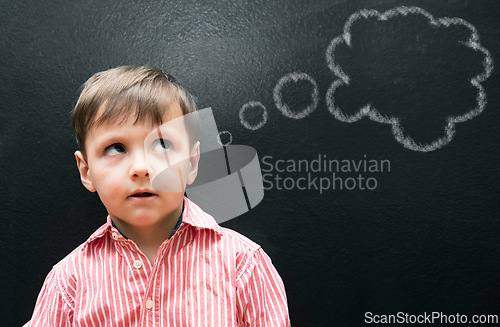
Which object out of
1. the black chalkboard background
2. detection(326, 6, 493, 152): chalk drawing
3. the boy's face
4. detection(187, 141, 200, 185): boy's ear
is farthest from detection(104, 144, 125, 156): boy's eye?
detection(326, 6, 493, 152): chalk drawing

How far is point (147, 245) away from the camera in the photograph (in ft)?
3.05

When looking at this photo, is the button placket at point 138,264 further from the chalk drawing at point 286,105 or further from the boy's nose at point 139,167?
the chalk drawing at point 286,105

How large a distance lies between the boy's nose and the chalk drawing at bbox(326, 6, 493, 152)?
49 cm

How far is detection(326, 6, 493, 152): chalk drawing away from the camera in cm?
109

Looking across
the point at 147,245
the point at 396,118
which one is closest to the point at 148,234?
the point at 147,245

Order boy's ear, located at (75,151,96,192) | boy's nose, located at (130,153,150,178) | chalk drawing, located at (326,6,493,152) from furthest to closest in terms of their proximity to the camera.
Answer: chalk drawing, located at (326,6,493,152) → boy's ear, located at (75,151,96,192) → boy's nose, located at (130,153,150,178)

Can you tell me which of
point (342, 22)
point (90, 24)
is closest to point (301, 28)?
point (342, 22)

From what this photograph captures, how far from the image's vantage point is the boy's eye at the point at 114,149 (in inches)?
33.4

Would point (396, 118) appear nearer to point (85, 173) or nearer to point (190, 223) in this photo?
point (190, 223)

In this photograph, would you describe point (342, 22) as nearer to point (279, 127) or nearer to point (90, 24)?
point (279, 127)

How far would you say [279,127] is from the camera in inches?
44.3

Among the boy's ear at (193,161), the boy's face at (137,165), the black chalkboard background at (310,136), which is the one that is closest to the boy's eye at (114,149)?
the boy's face at (137,165)

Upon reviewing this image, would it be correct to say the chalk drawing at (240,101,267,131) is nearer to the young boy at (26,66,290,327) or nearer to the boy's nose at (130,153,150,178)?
the young boy at (26,66,290,327)

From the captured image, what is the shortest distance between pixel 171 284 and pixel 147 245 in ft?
0.32
